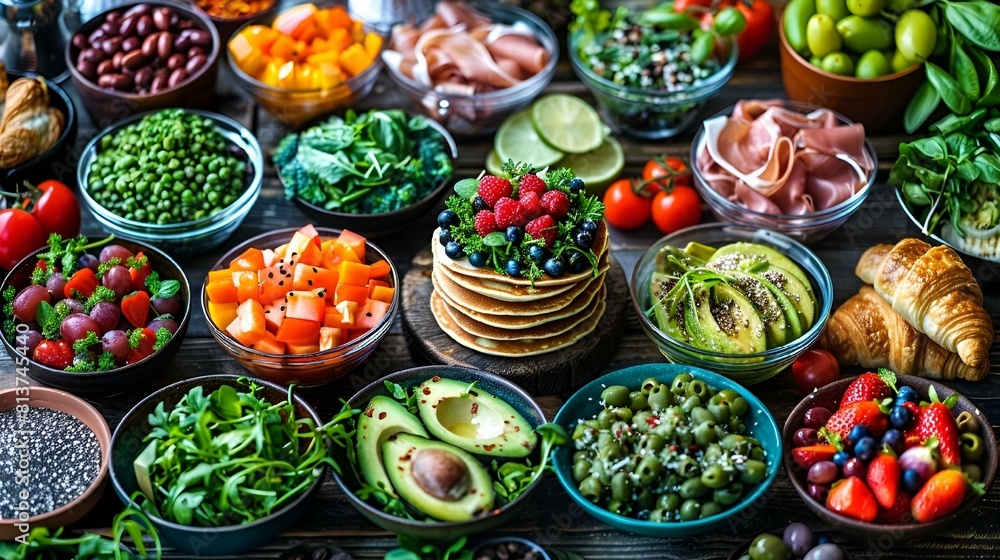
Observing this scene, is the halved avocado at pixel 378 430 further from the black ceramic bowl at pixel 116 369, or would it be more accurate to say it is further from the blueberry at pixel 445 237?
the black ceramic bowl at pixel 116 369

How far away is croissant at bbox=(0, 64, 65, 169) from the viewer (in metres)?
3.16

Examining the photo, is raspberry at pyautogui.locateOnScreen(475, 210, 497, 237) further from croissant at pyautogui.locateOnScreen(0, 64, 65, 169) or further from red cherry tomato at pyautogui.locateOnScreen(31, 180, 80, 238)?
croissant at pyautogui.locateOnScreen(0, 64, 65, 169)

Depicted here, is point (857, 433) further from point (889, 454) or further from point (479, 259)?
point (479, 259)

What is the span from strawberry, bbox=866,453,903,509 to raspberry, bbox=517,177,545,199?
3.81 feet

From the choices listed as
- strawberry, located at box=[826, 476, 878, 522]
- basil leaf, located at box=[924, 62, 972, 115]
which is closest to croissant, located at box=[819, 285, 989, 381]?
strawberry, located at box=[826, 476, 878, 522]

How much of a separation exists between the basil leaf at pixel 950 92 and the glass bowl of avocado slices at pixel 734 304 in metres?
0.72

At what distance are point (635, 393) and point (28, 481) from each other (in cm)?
170

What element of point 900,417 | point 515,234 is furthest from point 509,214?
point 900,417

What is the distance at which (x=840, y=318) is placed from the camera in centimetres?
299

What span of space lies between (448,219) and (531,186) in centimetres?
26

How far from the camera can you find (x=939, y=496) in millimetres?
2336

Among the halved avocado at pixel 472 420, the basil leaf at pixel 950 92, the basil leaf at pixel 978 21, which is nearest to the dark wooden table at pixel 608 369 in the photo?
the halved avocado at pixel 472 420

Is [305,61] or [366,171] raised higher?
[305,61]

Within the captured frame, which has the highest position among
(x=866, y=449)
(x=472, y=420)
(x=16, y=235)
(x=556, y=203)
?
(x=556, y=203)
